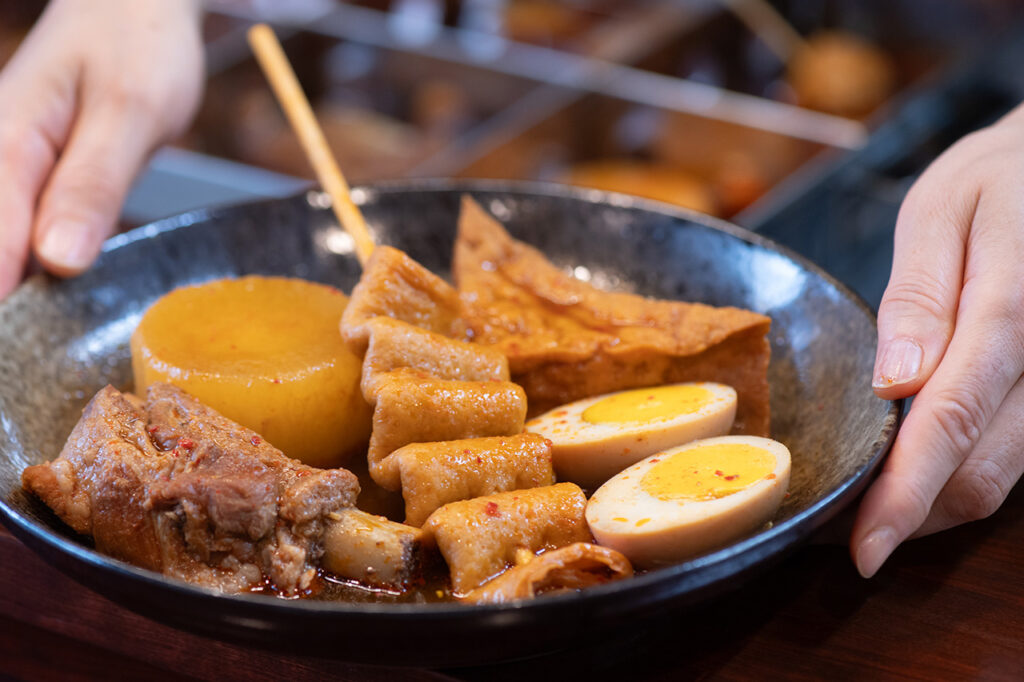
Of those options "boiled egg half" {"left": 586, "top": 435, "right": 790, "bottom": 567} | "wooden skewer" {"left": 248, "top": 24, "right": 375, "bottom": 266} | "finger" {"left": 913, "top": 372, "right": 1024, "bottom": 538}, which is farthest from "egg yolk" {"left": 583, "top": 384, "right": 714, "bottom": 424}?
"wooden skewer" {"left": 248, "top": 24, "right": 375, "bottom": 266}

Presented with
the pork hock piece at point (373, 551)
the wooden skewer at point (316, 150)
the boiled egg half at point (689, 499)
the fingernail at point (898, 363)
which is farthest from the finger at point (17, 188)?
the fingernail at point (898, 363)

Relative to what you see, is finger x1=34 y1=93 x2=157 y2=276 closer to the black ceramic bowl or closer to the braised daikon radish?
the black ceramic bowl

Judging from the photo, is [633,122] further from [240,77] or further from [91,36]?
[91,36]

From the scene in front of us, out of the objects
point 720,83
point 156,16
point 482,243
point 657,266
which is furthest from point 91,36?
point 720,83

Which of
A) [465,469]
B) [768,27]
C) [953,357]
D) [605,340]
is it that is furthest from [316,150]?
[768,27]

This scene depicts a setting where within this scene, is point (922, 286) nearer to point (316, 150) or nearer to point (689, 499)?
point (689, 499)

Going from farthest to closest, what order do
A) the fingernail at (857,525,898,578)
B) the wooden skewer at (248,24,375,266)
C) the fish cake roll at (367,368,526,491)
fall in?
1. the wooden skewer at (248,24,375,266)
2. the fish cake roll at (367,368,526,491)
3. the fingernail at (857,525,898,578)

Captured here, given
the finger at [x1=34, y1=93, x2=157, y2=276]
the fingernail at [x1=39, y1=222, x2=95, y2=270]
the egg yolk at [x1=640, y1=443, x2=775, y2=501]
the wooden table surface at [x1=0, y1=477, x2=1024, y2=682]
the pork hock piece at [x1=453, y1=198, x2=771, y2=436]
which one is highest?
the finger at [x1=34, y1=93, x2=157, y2=276]
